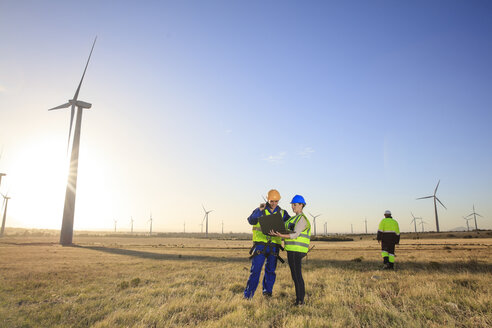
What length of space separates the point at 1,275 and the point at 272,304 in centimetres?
1305

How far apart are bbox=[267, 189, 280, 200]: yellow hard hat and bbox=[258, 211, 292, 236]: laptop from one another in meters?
0.77

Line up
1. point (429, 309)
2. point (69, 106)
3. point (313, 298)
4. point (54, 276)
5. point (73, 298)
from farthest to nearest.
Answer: point (69, 106)
point (54, 276)
point (73, 298)
point (313, 298)
point (429, 309)

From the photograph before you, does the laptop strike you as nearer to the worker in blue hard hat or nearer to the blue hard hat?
the worker in blue hard hat

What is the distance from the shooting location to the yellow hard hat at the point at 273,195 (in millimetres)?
→ 7875

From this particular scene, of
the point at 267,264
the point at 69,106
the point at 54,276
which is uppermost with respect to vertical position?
the point at 69,106

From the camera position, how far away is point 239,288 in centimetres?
946

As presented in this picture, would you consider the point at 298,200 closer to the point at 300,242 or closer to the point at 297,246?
the point at 300,242

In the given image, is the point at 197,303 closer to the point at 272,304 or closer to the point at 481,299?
the point at 272,304

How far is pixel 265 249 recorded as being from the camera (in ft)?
25.4

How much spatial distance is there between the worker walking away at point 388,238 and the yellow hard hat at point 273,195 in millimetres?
8290

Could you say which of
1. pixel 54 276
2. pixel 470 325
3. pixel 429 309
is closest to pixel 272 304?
pixel 429 309

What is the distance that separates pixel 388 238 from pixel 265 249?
8.41 metres

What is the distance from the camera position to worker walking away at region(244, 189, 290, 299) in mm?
7738

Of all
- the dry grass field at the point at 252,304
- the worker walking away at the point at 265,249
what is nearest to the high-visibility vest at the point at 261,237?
the worker walking away at the point at 265,249
